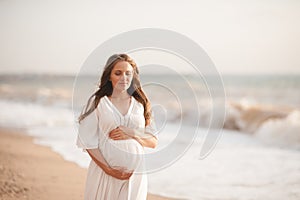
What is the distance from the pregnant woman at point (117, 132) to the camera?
1.97 meters

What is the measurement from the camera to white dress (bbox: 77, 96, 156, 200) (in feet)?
6.44

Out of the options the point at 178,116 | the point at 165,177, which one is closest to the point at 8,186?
the point at 165,177

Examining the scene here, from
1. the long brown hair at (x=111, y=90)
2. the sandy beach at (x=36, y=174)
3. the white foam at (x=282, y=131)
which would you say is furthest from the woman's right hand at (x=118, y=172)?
the white foam at (x=282, y=131)

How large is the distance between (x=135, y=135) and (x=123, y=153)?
10 cm

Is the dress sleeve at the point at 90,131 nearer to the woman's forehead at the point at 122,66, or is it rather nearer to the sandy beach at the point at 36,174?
the woman's forehead at the point at 122,66

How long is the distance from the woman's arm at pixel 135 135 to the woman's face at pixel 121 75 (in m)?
0.18

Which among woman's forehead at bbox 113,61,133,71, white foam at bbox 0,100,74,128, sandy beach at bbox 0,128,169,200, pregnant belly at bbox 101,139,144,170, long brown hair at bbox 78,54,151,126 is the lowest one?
white foam at bbox 0,100,74,128

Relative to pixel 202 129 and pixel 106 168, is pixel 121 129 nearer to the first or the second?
pixel 106 168

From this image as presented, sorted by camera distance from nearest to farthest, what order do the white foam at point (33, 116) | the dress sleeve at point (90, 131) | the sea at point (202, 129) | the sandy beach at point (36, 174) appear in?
1. the dress sleeve at point (90, 131)
2. the sandy beach at point (36, 174)
3. the sea at point (202, 129)
4. the white foam at point (33, 116)

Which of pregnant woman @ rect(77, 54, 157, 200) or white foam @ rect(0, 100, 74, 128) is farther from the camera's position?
white foam @ rect(0, 100, 74, 128)

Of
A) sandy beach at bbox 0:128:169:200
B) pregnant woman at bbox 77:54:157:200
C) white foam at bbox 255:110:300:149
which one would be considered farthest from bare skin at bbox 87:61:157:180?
white foam at bbox 255:110:300:149

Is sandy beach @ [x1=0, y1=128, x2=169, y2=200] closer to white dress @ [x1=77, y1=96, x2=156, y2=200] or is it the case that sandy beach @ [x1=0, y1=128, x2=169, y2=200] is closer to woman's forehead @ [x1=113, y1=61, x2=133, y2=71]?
white dress @ [x1=77, y1=96, x2=156, y2=200]

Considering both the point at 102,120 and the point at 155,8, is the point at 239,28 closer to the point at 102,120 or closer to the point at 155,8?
the point at 155,8

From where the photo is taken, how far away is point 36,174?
370cm
